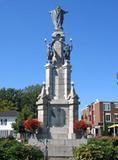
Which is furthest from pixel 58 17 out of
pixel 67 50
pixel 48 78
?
pixel 48 78

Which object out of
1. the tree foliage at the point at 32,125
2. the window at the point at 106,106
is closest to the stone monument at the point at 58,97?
the tree foliage at the point at 32,125

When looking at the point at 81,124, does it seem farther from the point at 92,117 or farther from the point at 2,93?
the point at 2,93

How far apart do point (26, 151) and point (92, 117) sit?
82458mm

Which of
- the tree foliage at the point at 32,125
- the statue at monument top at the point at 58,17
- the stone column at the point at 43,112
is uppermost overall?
the statue at monument top at the point at 58,17

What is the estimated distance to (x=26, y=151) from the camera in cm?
2470

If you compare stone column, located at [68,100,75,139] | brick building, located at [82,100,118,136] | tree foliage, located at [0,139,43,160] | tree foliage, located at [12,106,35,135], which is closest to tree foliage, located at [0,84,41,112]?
brick building, located at [82,100,118,136]

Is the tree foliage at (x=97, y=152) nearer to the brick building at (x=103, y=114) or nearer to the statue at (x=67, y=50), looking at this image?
the statue at (x=67, y=50)

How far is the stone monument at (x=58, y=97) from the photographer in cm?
3988

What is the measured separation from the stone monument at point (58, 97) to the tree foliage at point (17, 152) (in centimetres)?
1385

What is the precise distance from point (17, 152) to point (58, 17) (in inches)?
854

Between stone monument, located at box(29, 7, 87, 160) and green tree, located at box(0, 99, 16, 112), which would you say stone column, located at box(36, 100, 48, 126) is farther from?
Answer: green tree, located at box(0, 99, 16, 112)

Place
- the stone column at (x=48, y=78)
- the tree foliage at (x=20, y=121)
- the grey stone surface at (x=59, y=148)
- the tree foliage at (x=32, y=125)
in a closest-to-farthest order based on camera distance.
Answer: the grey stone surface at (x=59, y=148) → the tree foliage at (x=32, y=125) → the stone column at (x=48, y=78) → the tree foliage at (x=20, y=121)

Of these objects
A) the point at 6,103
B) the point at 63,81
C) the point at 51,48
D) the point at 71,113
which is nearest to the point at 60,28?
the point at 51,48

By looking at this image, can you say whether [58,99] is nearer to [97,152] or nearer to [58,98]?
[58,98]
